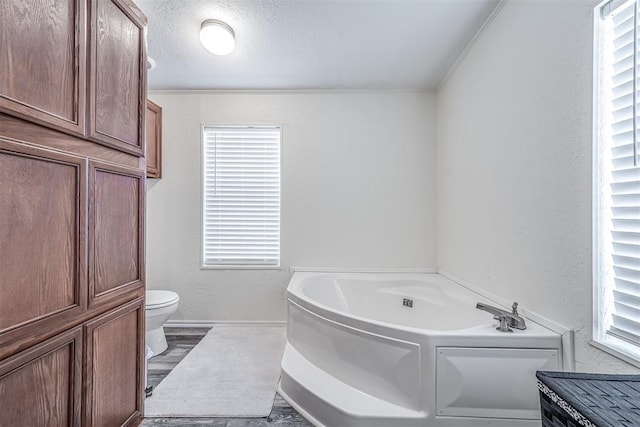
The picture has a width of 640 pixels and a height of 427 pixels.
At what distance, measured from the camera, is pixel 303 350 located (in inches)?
78.2

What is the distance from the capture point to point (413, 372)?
147 centimetres

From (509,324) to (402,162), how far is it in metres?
1.80

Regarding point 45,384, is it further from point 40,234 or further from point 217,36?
point 217,36

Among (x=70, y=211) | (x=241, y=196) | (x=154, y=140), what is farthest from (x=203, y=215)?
(x=70, y=211)

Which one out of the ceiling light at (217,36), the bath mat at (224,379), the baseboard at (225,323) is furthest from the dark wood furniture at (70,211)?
the baseboard at (225,323)

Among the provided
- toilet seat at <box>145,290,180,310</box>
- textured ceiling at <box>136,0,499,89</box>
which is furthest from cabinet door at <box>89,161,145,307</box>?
textured ceiling at <box>136,0,499,89</box>

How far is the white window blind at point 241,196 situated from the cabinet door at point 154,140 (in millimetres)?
426

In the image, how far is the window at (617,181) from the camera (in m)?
1.04

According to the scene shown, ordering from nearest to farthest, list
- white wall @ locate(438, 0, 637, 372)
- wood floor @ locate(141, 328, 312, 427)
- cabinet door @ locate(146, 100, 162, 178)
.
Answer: white wall @ locate(438, 0, 637, 372), wood floor @ locate(141, 328, 312, 427), cabinet door @ locate(146, 100, 162, 178)

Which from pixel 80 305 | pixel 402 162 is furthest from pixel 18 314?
pixel 402 162

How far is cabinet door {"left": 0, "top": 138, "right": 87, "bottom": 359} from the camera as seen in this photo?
0.79m

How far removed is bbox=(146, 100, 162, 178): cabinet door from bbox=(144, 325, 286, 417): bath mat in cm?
165

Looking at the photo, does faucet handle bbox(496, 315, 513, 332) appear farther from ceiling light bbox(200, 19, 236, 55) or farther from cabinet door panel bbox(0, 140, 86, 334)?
ceiling light bbox(200, 19, 236, 55)

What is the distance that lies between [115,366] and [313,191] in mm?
2087
